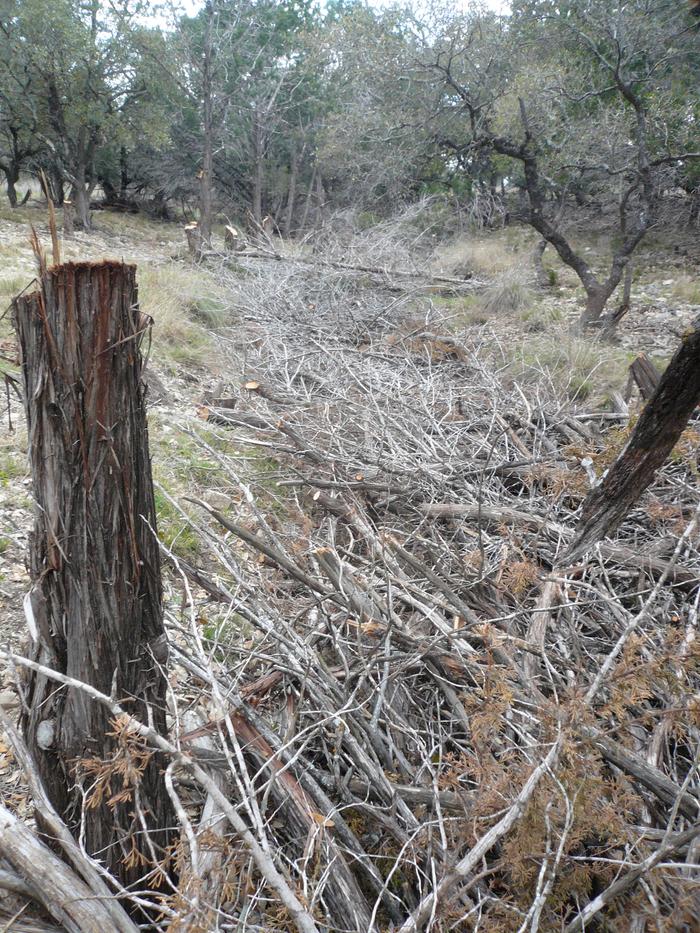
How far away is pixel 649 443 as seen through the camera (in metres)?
1.77

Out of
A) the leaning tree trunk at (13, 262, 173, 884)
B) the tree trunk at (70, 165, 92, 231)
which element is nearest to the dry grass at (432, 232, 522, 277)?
the tree trunk at (70, 165, 92, 231)

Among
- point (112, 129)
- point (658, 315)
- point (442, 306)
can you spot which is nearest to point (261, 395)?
point (442, 306)

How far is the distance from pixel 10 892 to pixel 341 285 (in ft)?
23.5

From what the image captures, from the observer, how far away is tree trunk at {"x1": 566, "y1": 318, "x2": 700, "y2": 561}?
158 cm

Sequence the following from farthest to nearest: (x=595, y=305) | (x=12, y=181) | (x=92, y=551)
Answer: (x=12, y=181) < (x=595, y=305) < (x=92, y=551)

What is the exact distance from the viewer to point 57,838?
4.58 feet

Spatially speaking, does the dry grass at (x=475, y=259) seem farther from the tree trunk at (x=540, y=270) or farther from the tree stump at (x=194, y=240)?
the tree stump at (x=194, y=240)

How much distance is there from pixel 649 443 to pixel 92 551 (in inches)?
60.3

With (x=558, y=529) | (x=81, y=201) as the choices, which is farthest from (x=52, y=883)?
(x=81, y=201)

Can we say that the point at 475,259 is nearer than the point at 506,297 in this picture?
No

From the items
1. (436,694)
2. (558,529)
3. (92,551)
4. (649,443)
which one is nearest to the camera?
(92,551)

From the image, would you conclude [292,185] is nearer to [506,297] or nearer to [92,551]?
[506,297]

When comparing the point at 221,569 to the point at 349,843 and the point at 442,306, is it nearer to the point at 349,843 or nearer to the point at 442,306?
the point at 349,843

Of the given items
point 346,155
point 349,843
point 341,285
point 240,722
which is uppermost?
point 346,155
